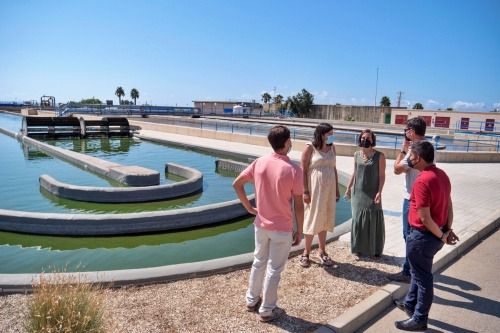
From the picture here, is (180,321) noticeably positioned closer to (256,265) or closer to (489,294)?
(256,265)

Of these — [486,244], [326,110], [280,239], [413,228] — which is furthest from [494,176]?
[326,110]

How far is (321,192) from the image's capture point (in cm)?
524

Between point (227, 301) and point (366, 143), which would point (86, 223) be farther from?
point (366, 143)

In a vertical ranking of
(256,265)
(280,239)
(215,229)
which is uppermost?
(280,239)

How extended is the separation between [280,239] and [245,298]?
1.05 meters

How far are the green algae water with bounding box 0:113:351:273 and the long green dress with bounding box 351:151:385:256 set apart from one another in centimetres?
239

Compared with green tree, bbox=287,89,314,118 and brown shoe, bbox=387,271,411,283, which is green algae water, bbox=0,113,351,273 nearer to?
brown shoe, bbox=387,271,411,283

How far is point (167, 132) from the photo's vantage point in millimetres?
29969

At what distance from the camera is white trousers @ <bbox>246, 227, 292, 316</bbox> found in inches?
153

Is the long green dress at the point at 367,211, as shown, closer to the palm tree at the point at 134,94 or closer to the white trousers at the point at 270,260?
the white trousers at the point at 270,260

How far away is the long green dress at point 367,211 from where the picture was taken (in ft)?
17.8

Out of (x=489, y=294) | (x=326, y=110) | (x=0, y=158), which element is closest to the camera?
(x=489, y=294)

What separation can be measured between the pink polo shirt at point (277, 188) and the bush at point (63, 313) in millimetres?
1695

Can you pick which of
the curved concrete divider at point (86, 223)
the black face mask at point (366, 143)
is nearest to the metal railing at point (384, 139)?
the black face mask at point (366, 143)
